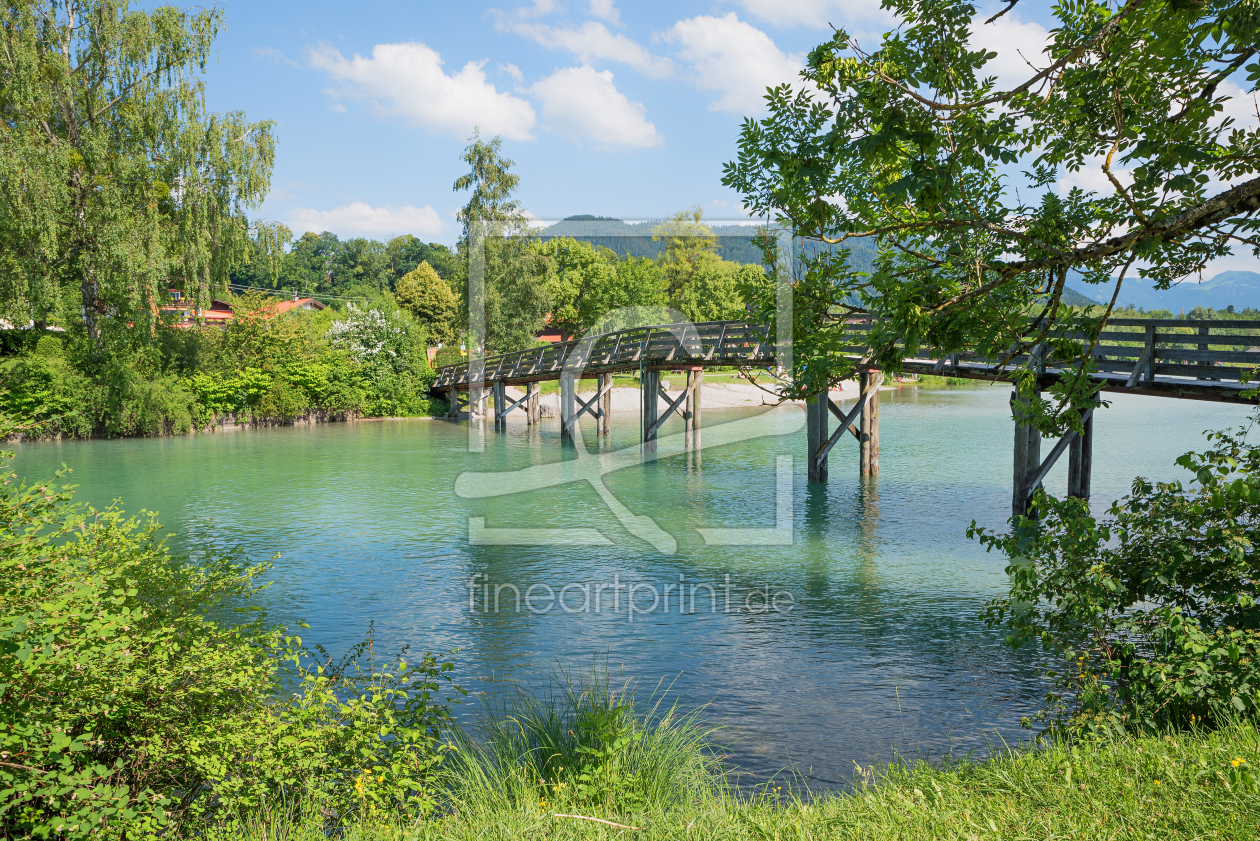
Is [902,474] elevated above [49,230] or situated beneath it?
situated beneath

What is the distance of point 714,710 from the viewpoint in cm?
764

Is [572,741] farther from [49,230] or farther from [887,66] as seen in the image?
[49,230]

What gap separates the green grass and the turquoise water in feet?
6.32

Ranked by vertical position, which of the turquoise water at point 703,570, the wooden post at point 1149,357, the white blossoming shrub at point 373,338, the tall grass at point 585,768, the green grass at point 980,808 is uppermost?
the white blossoming shrub at point 373,338

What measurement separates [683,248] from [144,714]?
63.2 meters

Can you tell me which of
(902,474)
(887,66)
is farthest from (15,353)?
(887,66)

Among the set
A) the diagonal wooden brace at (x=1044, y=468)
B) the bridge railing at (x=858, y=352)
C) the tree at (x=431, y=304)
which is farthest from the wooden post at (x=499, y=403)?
the diagonal wooden brace at (x=1044, y=468)

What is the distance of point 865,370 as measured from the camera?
1029 cm

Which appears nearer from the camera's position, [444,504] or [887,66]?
[887,66]

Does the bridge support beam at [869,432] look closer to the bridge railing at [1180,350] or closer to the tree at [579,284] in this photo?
the bridge railing at [1180,350]

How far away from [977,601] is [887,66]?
7.82 metres

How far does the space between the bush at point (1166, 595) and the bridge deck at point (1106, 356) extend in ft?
3.16

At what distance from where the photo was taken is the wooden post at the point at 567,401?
103ft

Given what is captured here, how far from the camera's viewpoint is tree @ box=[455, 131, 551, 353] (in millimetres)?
40438
